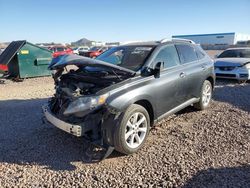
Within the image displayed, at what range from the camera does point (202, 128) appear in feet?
15.8

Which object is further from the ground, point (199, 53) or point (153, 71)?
point (199, 53)

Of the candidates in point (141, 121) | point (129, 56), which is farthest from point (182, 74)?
point (141, 121)

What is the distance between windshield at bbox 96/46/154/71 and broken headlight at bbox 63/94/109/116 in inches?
39.7

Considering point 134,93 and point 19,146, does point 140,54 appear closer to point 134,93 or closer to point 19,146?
point 134,93

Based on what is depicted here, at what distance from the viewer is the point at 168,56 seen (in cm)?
475

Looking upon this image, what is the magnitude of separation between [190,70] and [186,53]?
44 centimetres

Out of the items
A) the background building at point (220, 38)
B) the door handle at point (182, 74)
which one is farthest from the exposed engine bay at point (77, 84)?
the background building at point (220, 38)

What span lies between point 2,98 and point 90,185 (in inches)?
237

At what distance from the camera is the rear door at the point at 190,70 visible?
16.4 feet

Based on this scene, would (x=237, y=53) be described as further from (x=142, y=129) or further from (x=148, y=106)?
(x=142, y=129)

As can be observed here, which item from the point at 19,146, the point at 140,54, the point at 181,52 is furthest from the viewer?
the point at 181,52

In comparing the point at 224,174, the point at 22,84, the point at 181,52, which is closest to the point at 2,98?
the point at 22,84

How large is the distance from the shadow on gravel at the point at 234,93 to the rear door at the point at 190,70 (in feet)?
5.20

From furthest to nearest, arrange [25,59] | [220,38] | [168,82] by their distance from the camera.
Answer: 1. [220,38]
2. [25,59]
3. [168,82]
